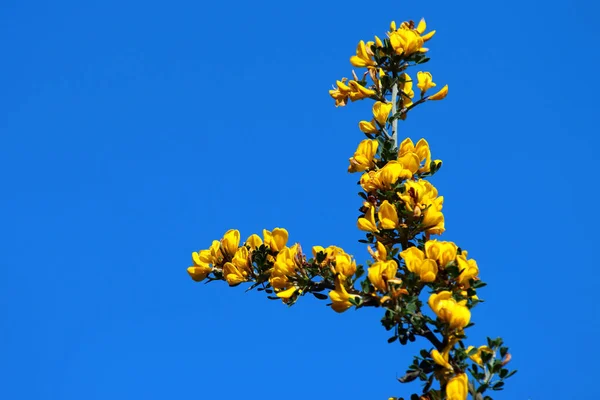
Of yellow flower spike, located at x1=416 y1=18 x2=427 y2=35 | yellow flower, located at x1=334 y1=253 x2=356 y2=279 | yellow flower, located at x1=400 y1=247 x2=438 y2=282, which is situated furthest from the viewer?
yellow flower spike, located at x1=416 y1=18 x2=427 y2=35

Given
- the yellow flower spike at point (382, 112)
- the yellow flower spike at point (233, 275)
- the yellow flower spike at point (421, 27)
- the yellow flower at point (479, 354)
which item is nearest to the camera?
the yellow flower at point (479, 354)

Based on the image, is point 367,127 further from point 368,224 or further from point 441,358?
point 441,358

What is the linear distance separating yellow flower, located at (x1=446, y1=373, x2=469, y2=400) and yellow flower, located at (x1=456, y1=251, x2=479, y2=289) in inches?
19.1

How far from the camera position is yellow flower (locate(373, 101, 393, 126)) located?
15.4ft

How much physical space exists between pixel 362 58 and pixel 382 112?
0.49 m

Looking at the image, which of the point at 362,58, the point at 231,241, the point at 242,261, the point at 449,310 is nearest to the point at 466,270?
the point at 449,310

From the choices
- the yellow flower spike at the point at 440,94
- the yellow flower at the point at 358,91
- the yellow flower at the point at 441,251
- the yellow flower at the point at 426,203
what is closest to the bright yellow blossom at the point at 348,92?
the yellow flower at the point at 358,91

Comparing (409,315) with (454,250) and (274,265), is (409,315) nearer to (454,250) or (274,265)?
(454,250)

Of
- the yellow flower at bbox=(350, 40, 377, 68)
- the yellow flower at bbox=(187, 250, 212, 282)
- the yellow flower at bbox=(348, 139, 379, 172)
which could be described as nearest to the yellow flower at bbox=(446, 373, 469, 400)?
the yellow flower at bbox=(348, 139, 379, 172)

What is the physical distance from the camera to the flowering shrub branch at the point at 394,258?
3.80 meters

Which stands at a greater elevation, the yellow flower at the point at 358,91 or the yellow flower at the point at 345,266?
the yellow flower at the point at 358,91

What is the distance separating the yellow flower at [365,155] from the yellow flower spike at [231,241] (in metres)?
0.75

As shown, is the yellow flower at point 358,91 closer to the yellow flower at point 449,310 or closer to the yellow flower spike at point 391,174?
the yellow flower spike at point 391,174

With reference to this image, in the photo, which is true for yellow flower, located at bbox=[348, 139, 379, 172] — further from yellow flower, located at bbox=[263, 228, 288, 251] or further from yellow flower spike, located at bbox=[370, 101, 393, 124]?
yellow flower, located at bbox=[263, 228, 288, 251]
